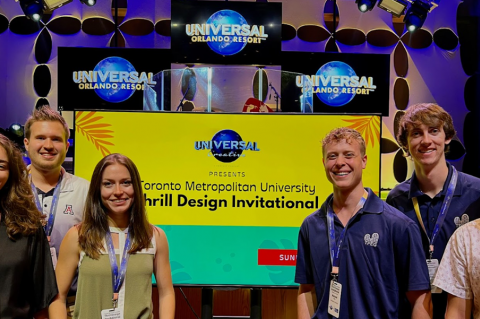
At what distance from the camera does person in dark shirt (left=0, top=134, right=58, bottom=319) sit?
1.93 metres

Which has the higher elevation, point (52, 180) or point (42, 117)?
A: point (42, 117)

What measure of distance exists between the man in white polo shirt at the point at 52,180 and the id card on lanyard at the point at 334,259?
4.48ft

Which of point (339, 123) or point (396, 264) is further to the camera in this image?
point (339, 123)

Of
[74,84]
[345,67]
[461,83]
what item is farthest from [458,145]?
[74,84]

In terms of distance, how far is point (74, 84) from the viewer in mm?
6742

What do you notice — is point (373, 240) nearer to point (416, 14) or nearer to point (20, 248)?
point (20, 248)

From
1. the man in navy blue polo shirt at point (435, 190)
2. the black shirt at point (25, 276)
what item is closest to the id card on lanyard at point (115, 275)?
the black shirt at point (25, 276)

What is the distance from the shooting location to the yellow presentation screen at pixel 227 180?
3.05 meters

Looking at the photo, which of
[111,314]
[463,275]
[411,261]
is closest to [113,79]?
[111,314]

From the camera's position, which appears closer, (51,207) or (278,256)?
(51,207)

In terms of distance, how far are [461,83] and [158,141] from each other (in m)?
5.92

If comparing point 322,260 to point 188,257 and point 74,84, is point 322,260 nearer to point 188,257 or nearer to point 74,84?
point 188,257

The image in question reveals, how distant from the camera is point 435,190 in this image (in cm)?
255

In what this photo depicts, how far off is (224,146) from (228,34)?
3.49 m
